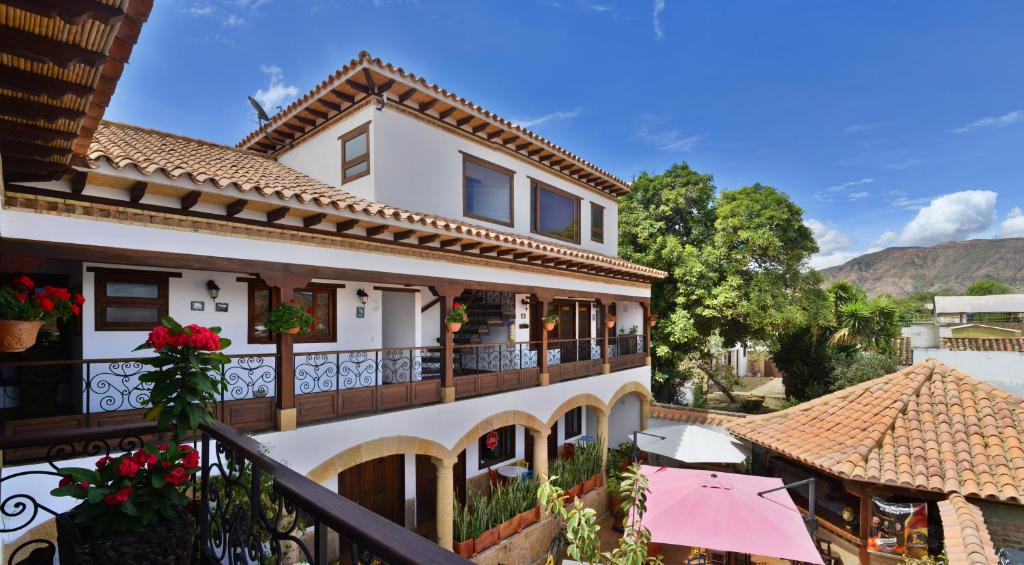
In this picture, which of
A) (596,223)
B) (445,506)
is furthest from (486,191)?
(445,506)

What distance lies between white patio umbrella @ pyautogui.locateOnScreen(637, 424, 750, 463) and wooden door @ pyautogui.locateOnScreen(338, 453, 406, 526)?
23.4 ft

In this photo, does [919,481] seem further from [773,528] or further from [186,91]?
[186,91]

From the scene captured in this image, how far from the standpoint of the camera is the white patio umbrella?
1280cm

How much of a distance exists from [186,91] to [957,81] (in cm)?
4341

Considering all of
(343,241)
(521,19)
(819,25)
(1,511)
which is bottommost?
(1,511)

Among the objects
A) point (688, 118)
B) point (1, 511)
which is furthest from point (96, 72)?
point (688, 118)

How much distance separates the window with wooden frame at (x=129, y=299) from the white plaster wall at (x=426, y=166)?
4202 millimetres

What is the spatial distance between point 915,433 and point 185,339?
41.9 ft

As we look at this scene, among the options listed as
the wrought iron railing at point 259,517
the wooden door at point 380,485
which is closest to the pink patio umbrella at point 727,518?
the wooden door at point 380,485

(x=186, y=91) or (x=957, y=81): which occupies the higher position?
(x=957, y=81)

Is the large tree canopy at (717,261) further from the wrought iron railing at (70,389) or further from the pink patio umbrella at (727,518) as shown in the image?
the wrought iron railing at (70,389)

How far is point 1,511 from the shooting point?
2572 millimetres

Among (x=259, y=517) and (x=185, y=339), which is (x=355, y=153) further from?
(x=259, y=517)

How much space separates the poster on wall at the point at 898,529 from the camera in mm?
8688
